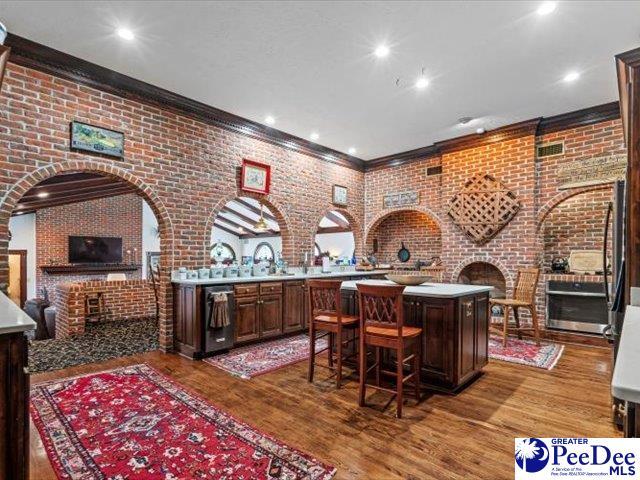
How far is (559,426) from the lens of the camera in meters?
2.40

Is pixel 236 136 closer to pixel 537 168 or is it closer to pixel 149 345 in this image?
pixel 149 345

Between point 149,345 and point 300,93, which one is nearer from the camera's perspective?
point 300,93

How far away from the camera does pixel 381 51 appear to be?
3.26 metres

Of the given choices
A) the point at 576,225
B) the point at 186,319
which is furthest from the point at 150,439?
the point at 576,225

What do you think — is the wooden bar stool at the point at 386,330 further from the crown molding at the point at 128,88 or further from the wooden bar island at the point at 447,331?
the crown molding at the point at 128,88

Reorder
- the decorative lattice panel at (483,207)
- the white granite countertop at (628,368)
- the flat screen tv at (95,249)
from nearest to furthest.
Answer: the white granite countertop at (628,368), the decorative lattice panel at (483,207), the flat screen tv at (95,249)

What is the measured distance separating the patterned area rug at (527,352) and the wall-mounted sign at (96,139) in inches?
194

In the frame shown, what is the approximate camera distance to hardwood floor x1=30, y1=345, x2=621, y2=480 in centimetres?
199

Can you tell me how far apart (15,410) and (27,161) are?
2822 millimetres

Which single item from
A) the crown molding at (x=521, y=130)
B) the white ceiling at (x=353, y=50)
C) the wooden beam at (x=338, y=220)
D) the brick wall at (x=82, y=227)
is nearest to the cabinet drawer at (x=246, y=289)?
the white ceiling at (x=353, y=50)

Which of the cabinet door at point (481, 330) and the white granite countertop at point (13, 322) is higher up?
the white granite countertop at point (13, 322)

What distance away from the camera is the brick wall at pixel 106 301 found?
5180mm

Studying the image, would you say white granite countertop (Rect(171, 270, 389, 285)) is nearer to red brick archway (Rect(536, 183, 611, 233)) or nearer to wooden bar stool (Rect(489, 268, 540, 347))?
wooden bar stool (Rect(489, 268, 540, 347))

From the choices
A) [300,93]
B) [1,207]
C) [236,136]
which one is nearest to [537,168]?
[300,93]
